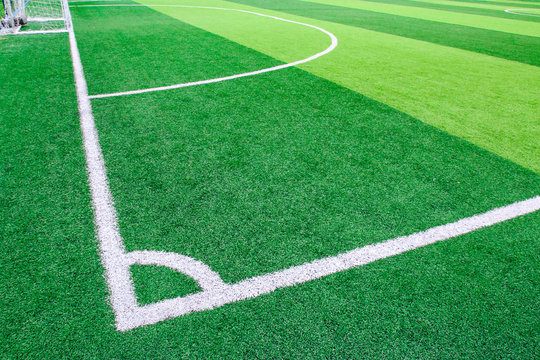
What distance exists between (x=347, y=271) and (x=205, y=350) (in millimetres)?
896

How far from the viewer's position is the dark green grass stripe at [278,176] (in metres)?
2.42

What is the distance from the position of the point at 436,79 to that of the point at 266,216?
4440 millimetres

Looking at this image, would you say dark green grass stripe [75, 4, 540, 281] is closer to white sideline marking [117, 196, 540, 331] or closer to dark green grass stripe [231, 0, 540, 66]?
white sideline marking [117, 196, 540, 331]

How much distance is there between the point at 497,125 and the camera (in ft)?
13.8

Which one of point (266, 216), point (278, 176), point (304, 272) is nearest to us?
point (304, 272)

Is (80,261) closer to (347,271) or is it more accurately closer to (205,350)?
(205,350)

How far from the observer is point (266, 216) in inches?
103

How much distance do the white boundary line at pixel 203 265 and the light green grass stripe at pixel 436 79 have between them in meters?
1.37

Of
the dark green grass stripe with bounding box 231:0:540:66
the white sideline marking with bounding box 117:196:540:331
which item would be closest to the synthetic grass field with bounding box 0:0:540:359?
the white sideline marking with bounding box 117:196:540:331

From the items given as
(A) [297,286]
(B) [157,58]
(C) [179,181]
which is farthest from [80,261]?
(B) [157,58]

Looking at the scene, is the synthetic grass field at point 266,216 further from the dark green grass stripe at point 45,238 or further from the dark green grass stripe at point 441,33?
the dark green grass stripe at point 441,33

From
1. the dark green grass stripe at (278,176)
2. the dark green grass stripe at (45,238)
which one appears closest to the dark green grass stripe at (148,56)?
the dark green grass stripe at (278,176)

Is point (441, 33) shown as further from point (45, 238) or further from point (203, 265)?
point (45, 238)

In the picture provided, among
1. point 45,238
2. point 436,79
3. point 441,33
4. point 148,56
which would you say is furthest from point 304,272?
point 441,33
